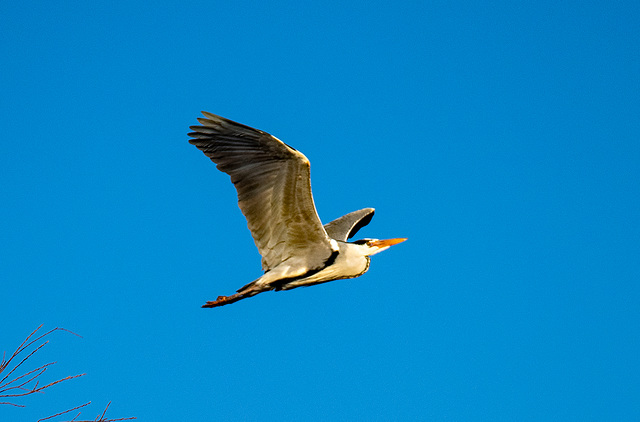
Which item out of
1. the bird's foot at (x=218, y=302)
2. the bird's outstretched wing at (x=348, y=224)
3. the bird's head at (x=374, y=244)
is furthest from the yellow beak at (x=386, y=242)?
the bird's foot at (x=218, y=302)

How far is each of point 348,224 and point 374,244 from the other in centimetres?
138

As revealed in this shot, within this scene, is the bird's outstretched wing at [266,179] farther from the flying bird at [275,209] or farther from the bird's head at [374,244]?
the bird's head at [374,244]

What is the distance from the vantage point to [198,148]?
8.32m

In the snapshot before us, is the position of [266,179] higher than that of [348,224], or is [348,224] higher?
[348,224]

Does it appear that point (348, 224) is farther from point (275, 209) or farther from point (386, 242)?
point (275, 209)

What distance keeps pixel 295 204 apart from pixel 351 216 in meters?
3.19

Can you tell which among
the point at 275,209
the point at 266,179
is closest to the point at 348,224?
the point at 275,209

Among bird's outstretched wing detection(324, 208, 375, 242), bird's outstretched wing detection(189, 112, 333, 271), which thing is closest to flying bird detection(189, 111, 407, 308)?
bird's outstretched wing detection(189, 112, 333, 271)

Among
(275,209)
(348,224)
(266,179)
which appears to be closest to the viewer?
(266,179)

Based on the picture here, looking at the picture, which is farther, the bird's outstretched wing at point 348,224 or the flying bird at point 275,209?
the bird's outstretched wing at point 348,224

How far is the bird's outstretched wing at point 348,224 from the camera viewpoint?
11094 mm

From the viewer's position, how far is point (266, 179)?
8305 mm

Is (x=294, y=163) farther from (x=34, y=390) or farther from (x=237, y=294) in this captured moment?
(x=34, y=390)

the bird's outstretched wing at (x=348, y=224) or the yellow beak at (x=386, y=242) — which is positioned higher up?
the bird's outstretched wing at (x=348, y=224)
